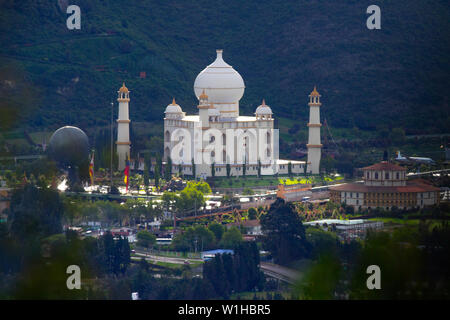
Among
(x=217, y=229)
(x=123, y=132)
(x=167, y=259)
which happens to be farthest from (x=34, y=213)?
(x=123, y=132)

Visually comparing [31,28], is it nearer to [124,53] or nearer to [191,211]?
[124,53]

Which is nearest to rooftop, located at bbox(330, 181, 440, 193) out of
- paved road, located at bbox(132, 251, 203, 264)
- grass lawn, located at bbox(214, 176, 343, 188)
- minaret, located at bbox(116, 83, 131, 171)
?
grass lawn, located at bbox(214, 176, 343, 188)

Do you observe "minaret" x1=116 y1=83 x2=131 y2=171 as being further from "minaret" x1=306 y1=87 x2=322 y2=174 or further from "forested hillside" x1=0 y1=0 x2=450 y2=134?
"minaret" x1=306 y1=87 x2=322 y2=174

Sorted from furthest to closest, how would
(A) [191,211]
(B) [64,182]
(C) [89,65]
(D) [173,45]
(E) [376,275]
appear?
(D) [173,45]
(C) [89,65]
(B) [64,182]
(A) [191,211]
(E) [376,275]

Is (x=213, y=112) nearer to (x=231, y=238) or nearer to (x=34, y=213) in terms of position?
(x=231, y=238)

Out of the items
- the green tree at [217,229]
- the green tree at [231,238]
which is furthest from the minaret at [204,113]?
the green tree at [231,238]

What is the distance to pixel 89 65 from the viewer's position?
68.5 metres

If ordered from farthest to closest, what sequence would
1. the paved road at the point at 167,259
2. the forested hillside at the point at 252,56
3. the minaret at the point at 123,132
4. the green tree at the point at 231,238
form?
1. the forested hillside at the point at 252,56
2. the minaret at the point at 123,132
3. the green tree at the point at 231,238
4. the paved road at the point at 167,259

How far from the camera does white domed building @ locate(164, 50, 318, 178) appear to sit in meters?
52.5

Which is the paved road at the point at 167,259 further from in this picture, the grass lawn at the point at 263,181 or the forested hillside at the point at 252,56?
the forested hillside at the point at 252,56

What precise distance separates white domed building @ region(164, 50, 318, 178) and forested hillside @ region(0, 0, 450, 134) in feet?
32.2

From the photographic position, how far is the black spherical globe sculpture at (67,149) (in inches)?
2019

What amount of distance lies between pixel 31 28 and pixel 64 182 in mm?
22318
